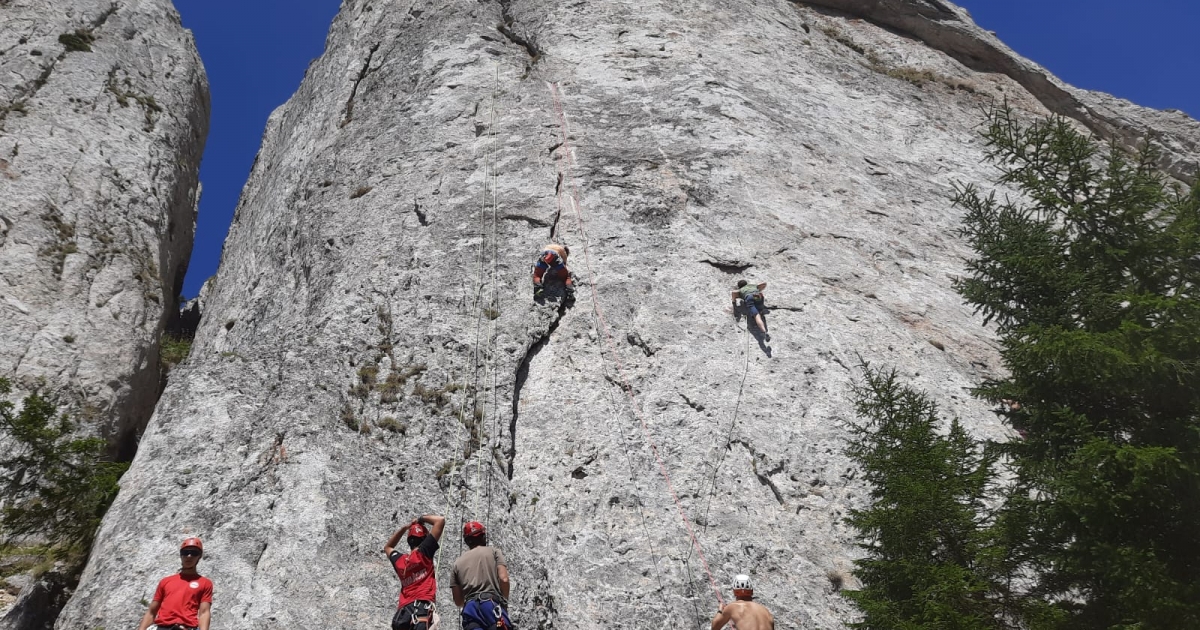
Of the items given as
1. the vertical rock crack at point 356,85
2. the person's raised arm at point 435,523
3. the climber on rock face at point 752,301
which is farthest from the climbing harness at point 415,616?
the vertical rock crack at point 356,85

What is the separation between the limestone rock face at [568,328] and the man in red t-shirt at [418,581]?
155cm

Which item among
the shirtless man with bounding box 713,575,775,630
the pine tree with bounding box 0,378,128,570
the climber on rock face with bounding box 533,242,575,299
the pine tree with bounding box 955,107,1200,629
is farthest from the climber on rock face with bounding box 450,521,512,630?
the pine tree with bounding box 0,378,128,570

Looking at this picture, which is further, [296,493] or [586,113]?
[586,113]

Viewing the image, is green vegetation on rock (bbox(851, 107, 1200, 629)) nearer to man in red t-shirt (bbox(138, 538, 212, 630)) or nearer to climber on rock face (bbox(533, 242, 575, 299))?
climber on rock face (bbox(533, 242, 575, 299))

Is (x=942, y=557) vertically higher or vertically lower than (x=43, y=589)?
higher

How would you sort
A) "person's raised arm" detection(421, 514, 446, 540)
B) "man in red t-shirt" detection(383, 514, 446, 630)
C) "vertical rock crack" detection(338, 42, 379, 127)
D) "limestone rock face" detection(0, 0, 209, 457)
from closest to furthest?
"man in red t-shirt" detection(383, 514, 446, 630), "person's raised arm" detection(421, 514, 446, 540), "limestone rock face" detection(0, 0, 209, 457), "vertical rock crack" detection(338, 42, 379, 127)

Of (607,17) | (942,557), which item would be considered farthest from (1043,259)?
(607,17)

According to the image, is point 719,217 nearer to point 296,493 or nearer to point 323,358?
point 323,358

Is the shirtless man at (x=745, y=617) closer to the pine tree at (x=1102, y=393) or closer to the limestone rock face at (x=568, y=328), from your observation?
the limestone rock face at (x=568, y=328)

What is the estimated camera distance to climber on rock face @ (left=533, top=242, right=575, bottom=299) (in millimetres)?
15055

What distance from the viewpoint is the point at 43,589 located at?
37.6ft

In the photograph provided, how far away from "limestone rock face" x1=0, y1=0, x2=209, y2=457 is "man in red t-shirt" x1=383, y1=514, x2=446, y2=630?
11.3m

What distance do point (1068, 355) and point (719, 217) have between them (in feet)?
27.9

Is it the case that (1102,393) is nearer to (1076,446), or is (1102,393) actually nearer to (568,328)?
(1076,446)
